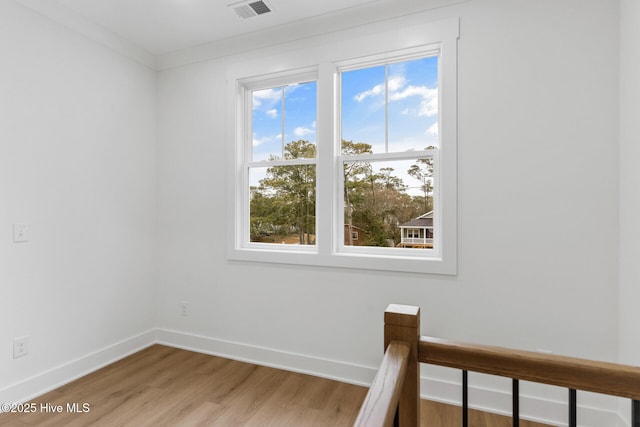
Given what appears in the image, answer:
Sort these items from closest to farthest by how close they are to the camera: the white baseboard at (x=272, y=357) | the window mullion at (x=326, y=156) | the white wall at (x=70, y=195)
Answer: the white wall at (x=70, y=195) < the white baseboard at (x=272, y=357) < the window mullion at (x=326, y=156)

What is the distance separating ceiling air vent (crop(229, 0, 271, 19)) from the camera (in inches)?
90.7

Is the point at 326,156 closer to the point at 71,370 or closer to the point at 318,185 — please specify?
the point at 318,185

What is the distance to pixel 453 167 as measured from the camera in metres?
2.15

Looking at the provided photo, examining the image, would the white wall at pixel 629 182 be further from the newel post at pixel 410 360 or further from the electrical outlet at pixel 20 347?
the electrical outlet at pixel 20 347

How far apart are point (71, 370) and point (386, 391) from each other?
265 centimetres

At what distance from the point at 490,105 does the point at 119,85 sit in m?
2.86

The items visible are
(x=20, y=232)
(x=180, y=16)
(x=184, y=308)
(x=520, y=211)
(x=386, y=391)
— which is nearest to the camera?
(x=386, y=391)

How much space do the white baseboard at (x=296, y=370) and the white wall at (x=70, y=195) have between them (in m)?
0.03

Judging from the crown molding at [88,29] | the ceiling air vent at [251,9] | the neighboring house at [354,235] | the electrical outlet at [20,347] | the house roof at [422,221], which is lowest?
the electrical outlet at [20,347]

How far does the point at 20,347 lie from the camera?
2.12m

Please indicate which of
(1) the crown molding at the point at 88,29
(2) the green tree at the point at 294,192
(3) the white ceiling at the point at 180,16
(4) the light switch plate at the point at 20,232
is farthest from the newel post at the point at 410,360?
(1) the crown molding at the point at 88,29

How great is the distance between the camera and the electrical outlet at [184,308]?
117 inches

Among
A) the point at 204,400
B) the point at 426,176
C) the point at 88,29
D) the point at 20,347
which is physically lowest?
the point at 204,400

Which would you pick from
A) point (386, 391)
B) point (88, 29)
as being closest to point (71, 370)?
point (88, 29)
